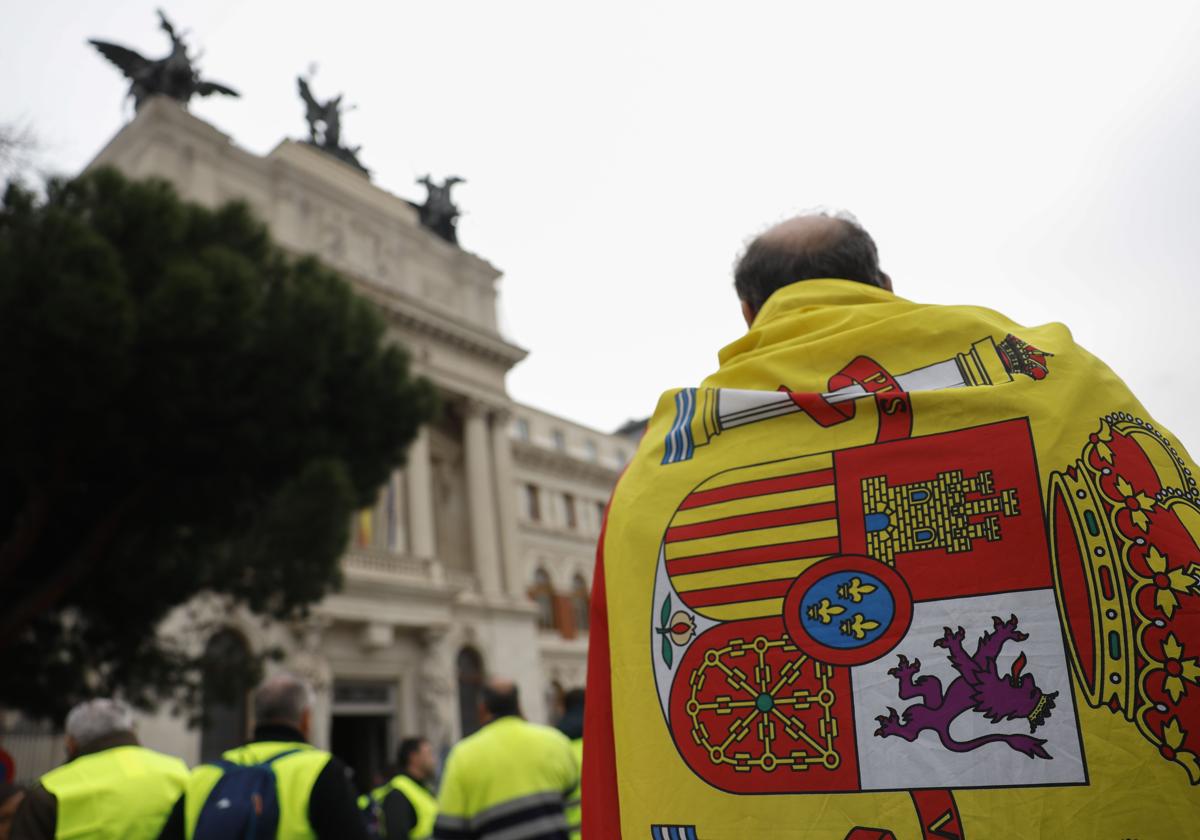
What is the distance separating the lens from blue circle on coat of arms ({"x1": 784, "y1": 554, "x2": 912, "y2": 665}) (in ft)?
4.72

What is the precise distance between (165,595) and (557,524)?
22.8 meters

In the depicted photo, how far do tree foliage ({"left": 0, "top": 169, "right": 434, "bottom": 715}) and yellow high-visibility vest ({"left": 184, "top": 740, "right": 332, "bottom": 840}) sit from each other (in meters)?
7.69

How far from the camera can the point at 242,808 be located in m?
3.22

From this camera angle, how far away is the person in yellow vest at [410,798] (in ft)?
19.0

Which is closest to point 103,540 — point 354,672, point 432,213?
point 354,672

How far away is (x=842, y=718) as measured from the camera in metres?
1.42

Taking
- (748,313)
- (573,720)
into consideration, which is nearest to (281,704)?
→ (573,720)

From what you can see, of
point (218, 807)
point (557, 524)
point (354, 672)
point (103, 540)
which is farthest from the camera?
point (557, 524)

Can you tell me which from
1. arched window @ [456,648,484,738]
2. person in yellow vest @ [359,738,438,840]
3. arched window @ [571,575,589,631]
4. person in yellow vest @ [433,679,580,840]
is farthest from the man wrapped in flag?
arched window @ [571,575,589,631]

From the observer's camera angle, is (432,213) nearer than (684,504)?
No

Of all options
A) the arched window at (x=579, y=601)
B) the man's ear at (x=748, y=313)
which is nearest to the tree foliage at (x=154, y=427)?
the man's ear at (x=748, y=313)

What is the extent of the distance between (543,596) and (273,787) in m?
29.8

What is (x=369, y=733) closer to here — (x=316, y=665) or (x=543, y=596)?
(x=316, y=665)

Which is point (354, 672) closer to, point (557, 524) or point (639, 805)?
point (557, 524)
